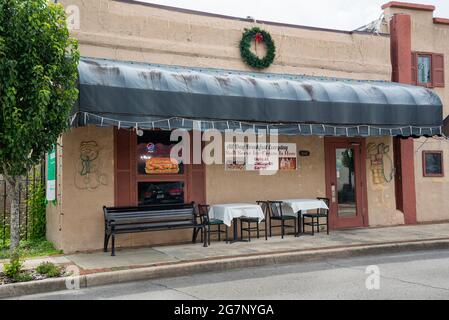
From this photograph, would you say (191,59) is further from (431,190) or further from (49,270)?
(431,190)

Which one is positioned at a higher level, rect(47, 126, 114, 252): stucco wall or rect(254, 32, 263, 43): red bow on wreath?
rect(254, 32, 263, 43): red bow on wreath

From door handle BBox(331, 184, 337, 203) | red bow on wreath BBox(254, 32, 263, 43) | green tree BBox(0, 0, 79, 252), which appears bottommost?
door handle BBox(331, 184, 337, 203)

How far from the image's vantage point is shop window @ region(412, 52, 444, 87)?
573 inches

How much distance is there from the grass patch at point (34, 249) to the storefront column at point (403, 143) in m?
9.37

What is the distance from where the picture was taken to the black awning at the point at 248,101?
30.8 ft

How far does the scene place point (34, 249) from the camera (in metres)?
10.6

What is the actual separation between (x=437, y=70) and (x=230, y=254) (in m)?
9.28

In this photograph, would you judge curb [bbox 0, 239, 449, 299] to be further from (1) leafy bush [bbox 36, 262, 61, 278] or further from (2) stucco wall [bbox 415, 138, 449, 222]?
(2) stucco wall [bbox 415, 138, 449, 222]

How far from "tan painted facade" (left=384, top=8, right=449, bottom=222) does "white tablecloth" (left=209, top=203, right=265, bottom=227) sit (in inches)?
228

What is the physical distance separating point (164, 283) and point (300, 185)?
5720mm

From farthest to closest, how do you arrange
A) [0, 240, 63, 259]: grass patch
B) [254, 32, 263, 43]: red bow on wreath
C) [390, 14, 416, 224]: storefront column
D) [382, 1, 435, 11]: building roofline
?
[382, 1, 435, 11]: building roofline → [390, 14, 416, 224]: storefront column → [254, 32, 263, 43]: red bow on wreath → [0, 240, 63, 259]: grass patch

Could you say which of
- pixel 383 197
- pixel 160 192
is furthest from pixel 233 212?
pixel 383 197

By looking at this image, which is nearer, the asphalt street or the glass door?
the asphalt street

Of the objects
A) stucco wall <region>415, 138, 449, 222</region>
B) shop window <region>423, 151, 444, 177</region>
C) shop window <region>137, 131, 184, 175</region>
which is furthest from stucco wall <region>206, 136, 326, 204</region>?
shop window <region>423, 151, 444, 177</region>
